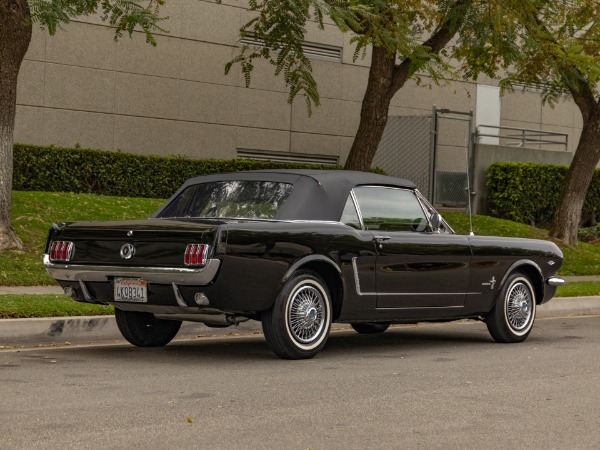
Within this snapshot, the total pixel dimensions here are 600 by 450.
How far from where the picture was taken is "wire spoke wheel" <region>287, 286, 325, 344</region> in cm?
948

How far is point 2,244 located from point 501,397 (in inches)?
398

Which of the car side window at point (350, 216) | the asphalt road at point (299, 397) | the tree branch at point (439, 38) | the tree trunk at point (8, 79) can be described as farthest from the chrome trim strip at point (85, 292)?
the tree branch at point (439, 38)

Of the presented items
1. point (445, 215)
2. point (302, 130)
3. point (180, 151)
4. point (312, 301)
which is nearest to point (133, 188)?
point (180, 151)

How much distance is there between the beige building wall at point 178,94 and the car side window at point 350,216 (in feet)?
44.6

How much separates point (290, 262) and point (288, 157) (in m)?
18.1

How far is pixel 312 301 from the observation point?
9609 millimetres

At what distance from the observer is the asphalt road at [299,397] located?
6.28 m

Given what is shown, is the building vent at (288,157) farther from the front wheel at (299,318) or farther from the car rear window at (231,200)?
the front wheel at (299,318)

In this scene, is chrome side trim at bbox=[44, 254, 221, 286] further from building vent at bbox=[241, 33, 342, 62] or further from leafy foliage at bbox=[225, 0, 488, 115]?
building vent at bbox=[241, 33, 342, 62]

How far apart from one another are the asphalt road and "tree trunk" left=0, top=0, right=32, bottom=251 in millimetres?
6192

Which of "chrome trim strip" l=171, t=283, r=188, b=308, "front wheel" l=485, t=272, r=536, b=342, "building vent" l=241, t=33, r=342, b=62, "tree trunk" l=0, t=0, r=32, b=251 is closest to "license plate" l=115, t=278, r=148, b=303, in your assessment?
Result: "chrome trim strip" l=171, t=283, r=188, b=308

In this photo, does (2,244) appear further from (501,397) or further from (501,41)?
(501,397)

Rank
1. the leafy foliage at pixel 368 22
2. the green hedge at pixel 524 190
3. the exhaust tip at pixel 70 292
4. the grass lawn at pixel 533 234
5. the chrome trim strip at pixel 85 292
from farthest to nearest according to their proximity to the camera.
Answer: the green hedge at pixel 524 190
the grass lawn at pixel 533 234
the leafy foliage at pixel 368 22
the exhaust tip at pixel 70 292
the chrome trim strip at pixel 85 292

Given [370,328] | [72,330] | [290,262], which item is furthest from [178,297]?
[370,328]
